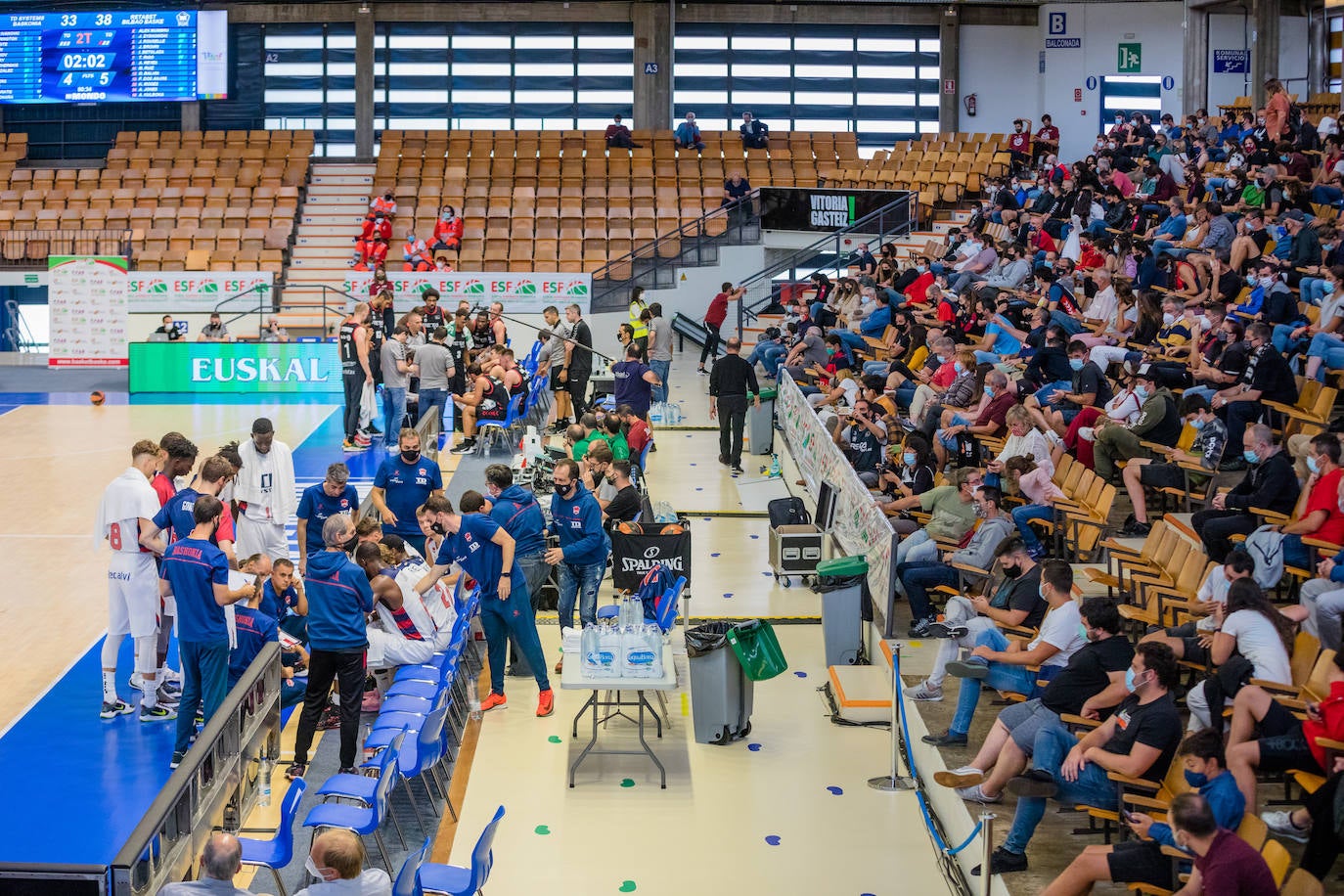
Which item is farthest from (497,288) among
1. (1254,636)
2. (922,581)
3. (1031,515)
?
(1254,636)

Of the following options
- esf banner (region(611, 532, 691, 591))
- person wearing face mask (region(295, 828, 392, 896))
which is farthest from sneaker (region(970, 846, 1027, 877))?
esf banner (region(611, 532, 691, 591))

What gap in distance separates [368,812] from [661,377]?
12.6 m

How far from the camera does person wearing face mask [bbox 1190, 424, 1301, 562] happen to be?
952 centimetres

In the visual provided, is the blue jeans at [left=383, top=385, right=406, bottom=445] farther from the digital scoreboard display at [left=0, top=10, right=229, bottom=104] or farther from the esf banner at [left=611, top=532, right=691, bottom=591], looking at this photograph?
the digital scoreboard display at [left=0, top=10, right=229, bottom=104]

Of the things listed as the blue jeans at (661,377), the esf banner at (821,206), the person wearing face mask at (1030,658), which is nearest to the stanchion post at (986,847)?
the person wearing face mask at (1030,658)

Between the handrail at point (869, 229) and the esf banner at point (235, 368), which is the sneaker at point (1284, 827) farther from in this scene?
the handrail at point (869, 229)

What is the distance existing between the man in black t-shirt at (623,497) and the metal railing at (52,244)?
19055mm

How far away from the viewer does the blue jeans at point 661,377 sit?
62.5 feet

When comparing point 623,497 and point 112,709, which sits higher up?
point 623,497

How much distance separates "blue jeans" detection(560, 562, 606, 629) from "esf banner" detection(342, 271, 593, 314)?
15187mm

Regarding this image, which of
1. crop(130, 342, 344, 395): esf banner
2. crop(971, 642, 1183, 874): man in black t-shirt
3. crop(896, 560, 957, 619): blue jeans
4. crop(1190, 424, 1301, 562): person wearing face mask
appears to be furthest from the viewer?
crop(130, 342, 344, 395): esf banner

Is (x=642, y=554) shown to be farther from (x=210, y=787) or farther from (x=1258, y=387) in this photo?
(x=1258, y=387)

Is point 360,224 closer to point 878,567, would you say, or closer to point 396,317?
point 396,317

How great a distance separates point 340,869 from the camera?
586 centimetres
